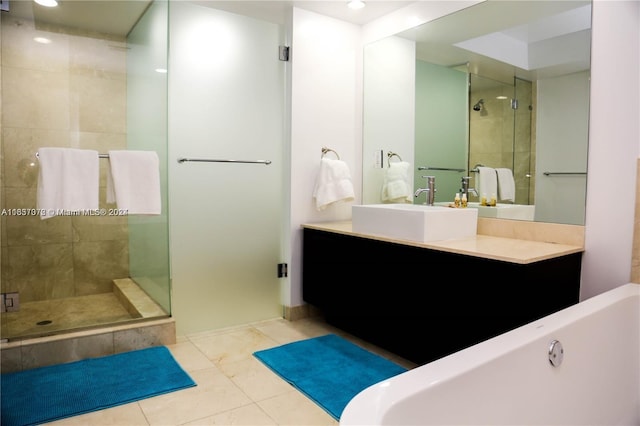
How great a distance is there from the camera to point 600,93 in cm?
209

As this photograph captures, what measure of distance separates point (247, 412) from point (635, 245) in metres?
1.89

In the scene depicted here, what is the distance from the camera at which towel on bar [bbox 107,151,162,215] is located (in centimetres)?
257

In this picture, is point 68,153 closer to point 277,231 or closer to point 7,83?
point 7,83

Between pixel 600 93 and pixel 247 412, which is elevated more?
pixel 600 93

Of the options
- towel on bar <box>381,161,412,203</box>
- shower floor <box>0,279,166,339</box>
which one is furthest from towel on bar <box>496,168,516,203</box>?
shower floor <box>0,279,166,339</box>

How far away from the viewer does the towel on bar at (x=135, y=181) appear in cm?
257

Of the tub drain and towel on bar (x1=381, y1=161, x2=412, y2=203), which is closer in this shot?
the tub drain

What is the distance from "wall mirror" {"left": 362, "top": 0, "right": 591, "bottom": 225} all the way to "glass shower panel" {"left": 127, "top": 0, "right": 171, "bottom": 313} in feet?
4.86

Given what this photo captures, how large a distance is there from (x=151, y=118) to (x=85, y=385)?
158 cm

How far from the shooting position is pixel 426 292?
2281 mm

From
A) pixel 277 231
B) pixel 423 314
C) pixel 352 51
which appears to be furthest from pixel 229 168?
pixel 423 314

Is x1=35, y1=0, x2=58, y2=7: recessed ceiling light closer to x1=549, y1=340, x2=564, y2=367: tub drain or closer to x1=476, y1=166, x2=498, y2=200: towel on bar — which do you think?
x1=476, y1=166, x2=498, y2=200: towel on bar

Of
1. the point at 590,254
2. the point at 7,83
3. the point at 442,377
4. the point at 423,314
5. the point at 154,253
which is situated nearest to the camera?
the point at 442,377

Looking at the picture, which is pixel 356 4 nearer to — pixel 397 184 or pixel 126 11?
pixel 397 184
